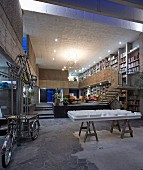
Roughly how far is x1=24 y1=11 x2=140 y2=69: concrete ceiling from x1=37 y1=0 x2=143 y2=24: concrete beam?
140 cm

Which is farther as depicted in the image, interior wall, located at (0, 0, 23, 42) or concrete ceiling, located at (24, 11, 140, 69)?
concrete ceiling, located at (24, 11, 140, 69)

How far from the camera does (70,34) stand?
8.13 m

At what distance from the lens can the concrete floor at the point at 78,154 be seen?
8.63 feet

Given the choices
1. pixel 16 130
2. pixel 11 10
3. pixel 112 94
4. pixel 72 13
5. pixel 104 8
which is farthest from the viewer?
pixel 112 94

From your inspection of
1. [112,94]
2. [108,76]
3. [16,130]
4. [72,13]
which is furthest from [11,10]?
[108,76]

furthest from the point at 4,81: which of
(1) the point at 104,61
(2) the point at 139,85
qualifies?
(1) the point at 104,61

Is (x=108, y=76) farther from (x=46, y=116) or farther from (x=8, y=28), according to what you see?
(x=8, y=28)

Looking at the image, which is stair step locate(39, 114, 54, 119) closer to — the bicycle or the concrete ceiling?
the bicycle

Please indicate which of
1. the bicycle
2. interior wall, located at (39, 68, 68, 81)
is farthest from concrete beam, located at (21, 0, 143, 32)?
interior wall, located at (39, 68, 68, 81)

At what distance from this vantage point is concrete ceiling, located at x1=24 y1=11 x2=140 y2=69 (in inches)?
266

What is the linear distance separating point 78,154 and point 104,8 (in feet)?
16.8

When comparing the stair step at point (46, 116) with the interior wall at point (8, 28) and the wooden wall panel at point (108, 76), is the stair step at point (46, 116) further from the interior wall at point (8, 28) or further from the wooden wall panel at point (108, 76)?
the wooden wall panel at point (108, 76)

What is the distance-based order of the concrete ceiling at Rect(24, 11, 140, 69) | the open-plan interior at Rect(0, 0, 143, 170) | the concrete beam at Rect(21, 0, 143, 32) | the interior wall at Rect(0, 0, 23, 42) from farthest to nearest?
the concrete ceiling at Rect(24, 11, 140, 69) < the concrete beam at Rect(21, 0, 143, 32) < the interior wall at Rect(0, 0, 23, 42) < the open-plan interior at Rect(0, 0, 143, 170)

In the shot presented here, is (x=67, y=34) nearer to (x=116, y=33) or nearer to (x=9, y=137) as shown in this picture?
(x=116, y=33)
